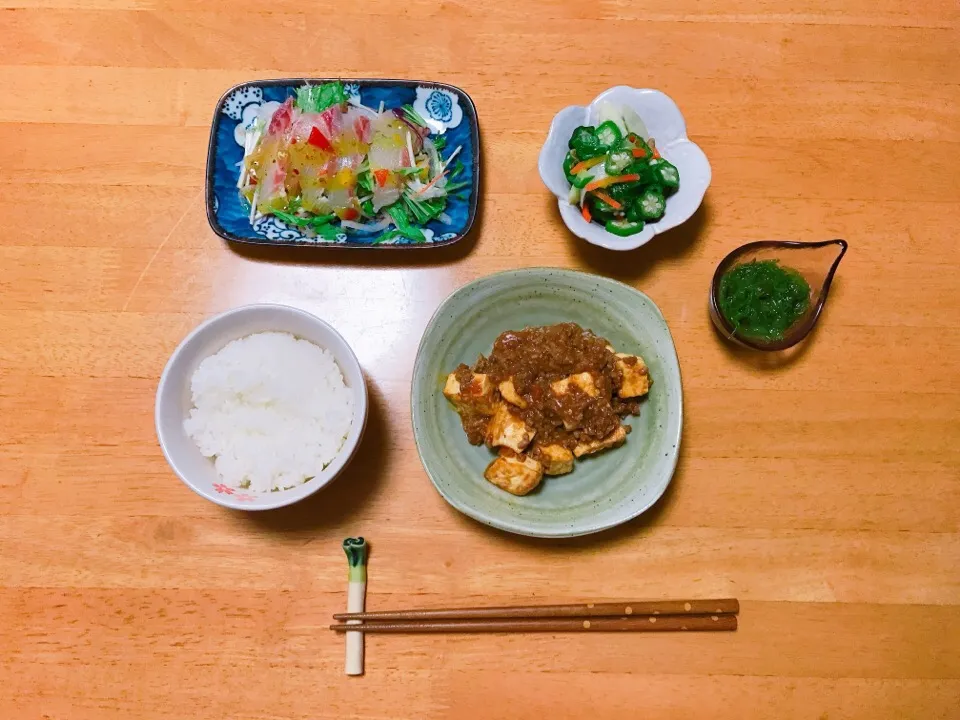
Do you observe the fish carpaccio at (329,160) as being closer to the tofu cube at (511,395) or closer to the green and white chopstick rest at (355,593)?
the tofu cube at (511,395)

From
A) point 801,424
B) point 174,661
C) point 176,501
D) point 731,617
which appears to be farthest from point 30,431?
point 801,424

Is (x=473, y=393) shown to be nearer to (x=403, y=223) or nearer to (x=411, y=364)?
(x=411, y=364)

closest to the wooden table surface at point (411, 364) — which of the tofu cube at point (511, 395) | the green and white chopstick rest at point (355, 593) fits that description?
the green and white chopstick rest at point (355, 593)

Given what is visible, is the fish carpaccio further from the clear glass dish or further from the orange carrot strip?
the clear glass dish

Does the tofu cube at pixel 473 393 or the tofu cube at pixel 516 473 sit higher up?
the tofu cube at pixel 473 393

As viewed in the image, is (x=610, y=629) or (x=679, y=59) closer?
(x=610, y=629)

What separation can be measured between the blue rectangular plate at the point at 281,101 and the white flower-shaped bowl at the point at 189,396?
0.37 meters

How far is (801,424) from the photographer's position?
234 cm

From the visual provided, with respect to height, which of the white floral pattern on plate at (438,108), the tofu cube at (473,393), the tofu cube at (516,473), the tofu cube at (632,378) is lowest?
the tofu cube at (516,473)

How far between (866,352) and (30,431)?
10.0 feet

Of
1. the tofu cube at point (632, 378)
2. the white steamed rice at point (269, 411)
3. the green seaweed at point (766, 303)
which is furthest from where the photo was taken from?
the green seaweed at point (766, 303)

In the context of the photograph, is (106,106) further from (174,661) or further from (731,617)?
(731,617)

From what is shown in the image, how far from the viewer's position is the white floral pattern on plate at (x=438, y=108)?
7.78ft

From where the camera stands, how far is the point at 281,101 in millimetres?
2375
